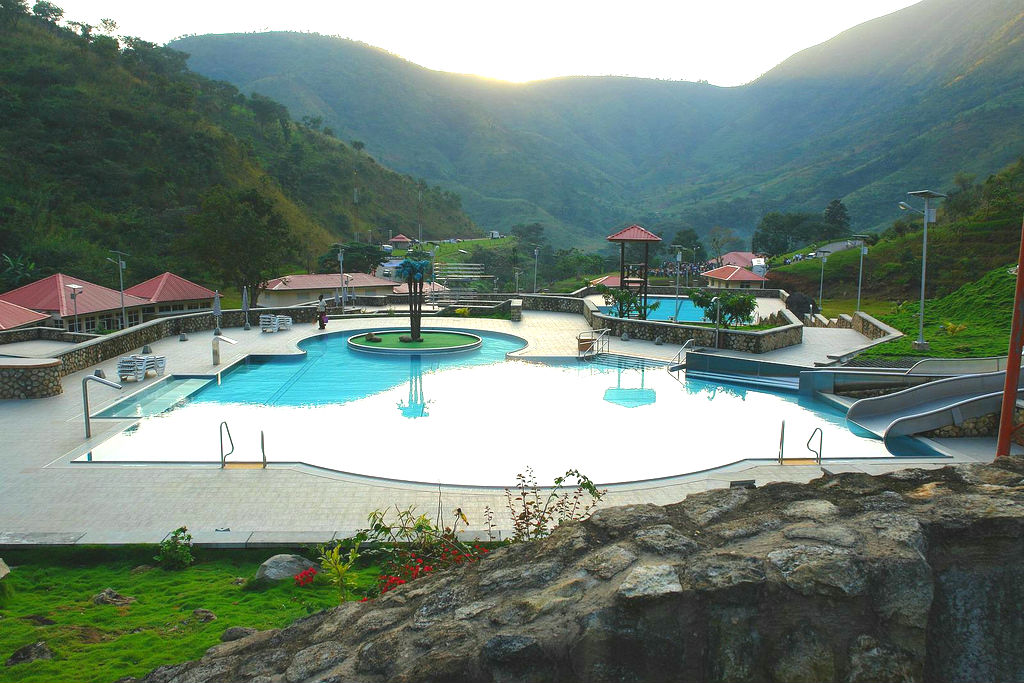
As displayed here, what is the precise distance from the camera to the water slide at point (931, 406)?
Result: 11.5 metres

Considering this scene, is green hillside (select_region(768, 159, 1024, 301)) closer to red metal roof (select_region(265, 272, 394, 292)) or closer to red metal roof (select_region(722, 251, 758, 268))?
red metal roof (select_region(722, 251, 758, 268))

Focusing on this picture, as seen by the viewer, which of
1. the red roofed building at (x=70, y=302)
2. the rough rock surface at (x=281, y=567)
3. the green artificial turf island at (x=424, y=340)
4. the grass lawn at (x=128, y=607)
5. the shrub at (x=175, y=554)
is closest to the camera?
the grass lawn at (x=128, y=607)

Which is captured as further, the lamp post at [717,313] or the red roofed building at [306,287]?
the red roofed building at [306,287]

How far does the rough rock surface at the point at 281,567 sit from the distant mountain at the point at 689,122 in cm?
9203

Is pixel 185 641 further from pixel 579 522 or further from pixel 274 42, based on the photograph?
pixel 274 42

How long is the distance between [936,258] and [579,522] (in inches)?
1484

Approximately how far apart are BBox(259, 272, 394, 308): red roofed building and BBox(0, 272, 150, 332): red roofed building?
10.1 metres

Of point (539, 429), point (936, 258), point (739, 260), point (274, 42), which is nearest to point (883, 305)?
point (936, 258)

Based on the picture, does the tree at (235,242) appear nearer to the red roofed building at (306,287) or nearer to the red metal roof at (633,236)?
the red roofed building at (306,287)

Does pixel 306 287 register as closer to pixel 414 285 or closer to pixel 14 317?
pixel 414 285

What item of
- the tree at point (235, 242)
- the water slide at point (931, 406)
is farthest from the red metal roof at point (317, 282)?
the water slide at point (931, 406)

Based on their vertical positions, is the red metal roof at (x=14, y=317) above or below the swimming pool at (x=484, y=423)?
above

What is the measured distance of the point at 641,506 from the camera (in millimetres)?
3205

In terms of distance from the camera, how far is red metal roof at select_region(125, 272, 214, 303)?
1159 inches
